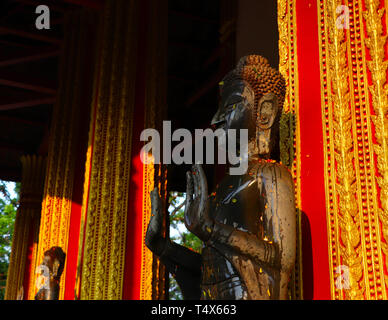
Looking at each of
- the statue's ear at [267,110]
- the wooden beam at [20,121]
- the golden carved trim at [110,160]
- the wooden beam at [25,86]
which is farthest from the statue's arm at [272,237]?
the wooden beam at [20,121]

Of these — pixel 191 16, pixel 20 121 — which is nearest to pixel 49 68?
pixel 20 121

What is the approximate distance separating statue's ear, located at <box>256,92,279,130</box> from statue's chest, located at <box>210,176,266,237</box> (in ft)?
0.81

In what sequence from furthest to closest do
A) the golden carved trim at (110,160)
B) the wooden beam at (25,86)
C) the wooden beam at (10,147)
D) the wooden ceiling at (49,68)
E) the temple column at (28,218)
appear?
the wooden beam at (10,147) → the temple column at (28,218) → the wooden beam at (25,86) → the wooden ceiling at (49,68) → the golden carved trim at (110,160)

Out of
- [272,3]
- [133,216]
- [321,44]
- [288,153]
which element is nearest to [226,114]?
[288,153]

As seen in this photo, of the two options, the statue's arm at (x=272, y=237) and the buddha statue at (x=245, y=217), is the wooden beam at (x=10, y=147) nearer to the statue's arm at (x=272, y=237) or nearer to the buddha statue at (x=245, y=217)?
the buddha statue at (x=245, y=217)

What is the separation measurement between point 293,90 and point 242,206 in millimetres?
623

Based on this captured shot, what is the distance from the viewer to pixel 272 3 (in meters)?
4.54

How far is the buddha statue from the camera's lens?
1853 mm

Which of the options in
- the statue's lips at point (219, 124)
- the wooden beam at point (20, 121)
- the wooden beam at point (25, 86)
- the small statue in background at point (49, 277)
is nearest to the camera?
the statue's lips at point (219, 124)

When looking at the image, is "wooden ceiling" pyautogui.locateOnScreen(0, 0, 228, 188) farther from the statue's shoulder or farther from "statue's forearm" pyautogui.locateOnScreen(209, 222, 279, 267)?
"statue's forearm" pyautogui.locateOnScreen(209, 222, 279, 267)

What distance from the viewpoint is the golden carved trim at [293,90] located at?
2076 mm

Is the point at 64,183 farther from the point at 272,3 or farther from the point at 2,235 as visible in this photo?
the point at 2,235

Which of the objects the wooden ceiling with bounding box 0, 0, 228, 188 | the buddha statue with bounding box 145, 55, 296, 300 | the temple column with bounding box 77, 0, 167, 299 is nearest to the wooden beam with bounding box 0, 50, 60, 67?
the wooden ceiling with bounding box 0, 0, 228, 188

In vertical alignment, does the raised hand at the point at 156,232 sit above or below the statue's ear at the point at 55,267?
below
